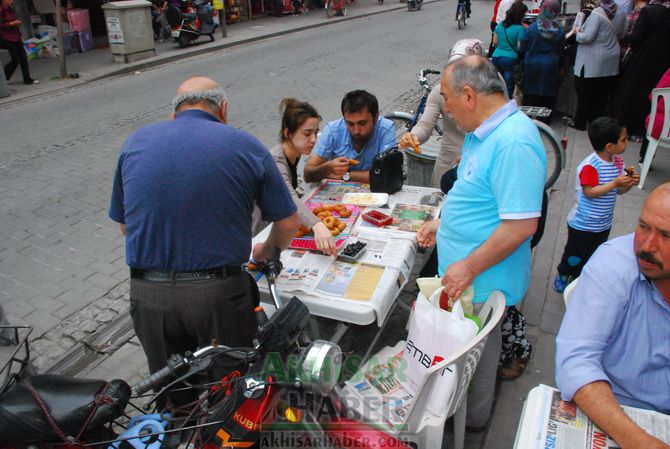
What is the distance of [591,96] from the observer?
23.1ft

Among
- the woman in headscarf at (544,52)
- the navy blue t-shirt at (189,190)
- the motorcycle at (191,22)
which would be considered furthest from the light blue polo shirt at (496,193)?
the motorcycle at (191,22)

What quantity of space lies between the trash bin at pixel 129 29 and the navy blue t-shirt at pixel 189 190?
11.8m

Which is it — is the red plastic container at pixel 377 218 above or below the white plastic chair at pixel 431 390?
above

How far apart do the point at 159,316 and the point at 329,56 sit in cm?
1231

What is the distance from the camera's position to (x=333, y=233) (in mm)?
2900

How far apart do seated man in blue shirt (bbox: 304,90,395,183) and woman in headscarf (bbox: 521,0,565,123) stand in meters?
4.59

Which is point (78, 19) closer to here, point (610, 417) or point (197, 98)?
point (197, 98)

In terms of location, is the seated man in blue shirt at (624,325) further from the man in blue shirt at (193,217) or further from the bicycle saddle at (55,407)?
the bicycle saddle at (55,407)

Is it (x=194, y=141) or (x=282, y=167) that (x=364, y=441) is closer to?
(x=194, y=141)

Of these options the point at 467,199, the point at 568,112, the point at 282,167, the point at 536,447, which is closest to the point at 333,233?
the point at 282,167

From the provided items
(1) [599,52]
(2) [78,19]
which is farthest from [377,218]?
(2) [78,19]

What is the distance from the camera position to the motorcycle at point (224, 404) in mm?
1447

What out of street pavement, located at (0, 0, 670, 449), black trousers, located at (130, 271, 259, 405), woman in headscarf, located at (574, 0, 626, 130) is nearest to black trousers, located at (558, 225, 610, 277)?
street pavement, located at (0, 0, 670, 449)

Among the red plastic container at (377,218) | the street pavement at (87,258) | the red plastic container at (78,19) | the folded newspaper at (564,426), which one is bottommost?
the street pavement at (87,258)
